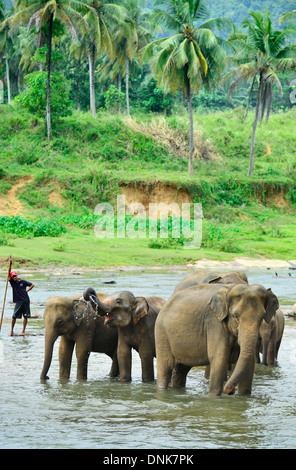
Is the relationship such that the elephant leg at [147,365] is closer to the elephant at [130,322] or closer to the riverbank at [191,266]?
the elephant at [130,322]

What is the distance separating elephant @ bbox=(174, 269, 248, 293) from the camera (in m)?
9.53

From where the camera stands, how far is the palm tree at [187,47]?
36.7 metres

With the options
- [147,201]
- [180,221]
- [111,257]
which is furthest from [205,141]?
[111,257]

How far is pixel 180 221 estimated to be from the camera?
3316 centimetres

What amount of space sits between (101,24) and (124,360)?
35128mm

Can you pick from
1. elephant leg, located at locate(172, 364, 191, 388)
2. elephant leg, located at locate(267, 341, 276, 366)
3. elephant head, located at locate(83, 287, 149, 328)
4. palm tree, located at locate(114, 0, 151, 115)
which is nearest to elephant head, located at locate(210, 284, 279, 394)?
elephant leg, located at locate(172, 364, 191, 388)

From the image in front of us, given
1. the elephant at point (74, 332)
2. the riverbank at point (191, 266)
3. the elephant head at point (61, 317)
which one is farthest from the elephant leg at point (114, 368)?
the riverbank at point (191, 266)

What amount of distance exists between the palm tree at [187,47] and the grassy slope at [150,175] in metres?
4.96

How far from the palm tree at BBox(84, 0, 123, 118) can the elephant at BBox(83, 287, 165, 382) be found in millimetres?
32740

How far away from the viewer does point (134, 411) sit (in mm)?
8008

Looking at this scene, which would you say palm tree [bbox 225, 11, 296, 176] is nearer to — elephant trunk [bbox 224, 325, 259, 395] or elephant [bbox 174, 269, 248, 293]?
elephant [bbox 174, 269, 248, 293]

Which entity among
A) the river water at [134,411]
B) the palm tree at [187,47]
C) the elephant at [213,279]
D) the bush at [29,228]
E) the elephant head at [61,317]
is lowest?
the river water at [134,411]

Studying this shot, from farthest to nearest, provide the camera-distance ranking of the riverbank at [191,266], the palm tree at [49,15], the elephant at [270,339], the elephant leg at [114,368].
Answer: the palm tree at [49,15]
the riverbank at [191,266]
the elephant at [270,339]
the elephant leg at [114,368]
